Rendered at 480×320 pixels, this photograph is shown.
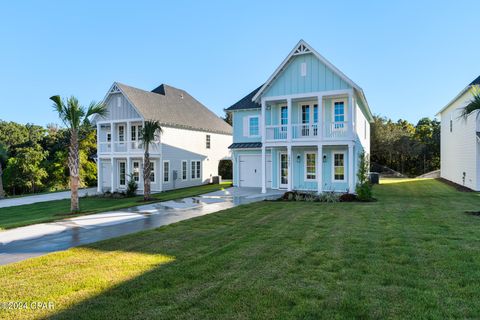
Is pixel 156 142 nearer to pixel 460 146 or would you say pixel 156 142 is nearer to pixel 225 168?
pixel 225 168

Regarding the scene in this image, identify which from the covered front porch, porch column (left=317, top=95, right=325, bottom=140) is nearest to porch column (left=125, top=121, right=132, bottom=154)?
the covered front porch

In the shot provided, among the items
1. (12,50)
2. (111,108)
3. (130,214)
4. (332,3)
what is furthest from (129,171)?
(332,3)

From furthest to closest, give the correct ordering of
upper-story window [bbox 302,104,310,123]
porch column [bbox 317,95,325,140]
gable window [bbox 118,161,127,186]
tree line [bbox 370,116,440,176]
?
tree line [bbox 370,116,440,176] → gable window [bbox 118,161,127,186] → upper-story window [bbox 302,104,310,123] → porch column [bbox 317,95,325,140]

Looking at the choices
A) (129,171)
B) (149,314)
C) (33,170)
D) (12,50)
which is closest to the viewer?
(149,314)

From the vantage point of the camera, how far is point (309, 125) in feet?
61.2

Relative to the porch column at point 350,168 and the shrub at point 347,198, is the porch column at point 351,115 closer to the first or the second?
the porch column at point 350,168

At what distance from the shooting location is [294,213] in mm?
11438

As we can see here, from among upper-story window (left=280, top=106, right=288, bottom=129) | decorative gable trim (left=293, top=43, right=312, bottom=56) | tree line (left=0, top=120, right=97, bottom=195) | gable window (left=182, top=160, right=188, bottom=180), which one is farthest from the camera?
tree line (left=0, top=120, right=97, bottom=195)

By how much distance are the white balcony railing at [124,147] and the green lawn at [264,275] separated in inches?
633

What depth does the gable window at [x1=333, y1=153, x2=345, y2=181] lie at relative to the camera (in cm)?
1892

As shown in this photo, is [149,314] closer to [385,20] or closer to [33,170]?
[385,20]

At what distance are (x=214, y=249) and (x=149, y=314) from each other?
2.96 m

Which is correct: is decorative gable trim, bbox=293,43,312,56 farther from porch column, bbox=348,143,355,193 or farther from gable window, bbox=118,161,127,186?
gable window, bbox=118,161,127,186

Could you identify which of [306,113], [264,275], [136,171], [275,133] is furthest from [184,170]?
[264,275]
